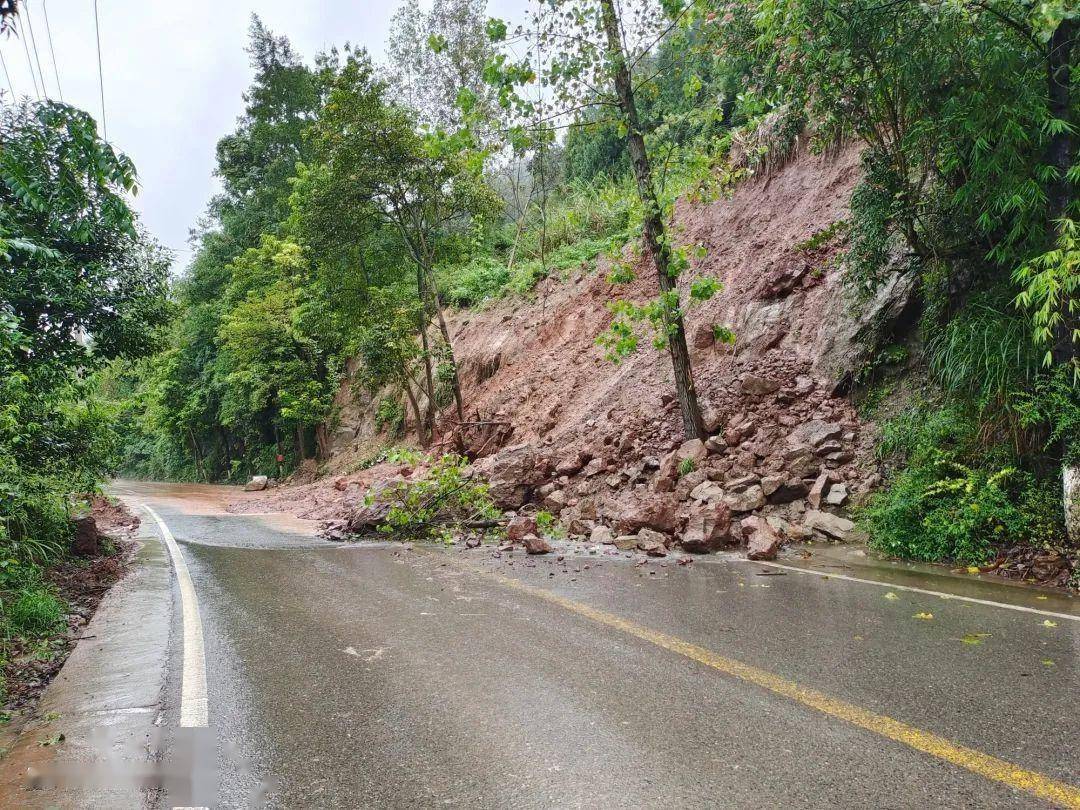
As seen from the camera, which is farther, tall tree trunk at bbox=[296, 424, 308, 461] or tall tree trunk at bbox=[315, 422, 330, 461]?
tall tree trunk at bbox=[296, 424, 308, 461]

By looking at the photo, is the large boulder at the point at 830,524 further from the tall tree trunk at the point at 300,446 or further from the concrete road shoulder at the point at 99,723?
the tall tree trunk at the point at 300,446

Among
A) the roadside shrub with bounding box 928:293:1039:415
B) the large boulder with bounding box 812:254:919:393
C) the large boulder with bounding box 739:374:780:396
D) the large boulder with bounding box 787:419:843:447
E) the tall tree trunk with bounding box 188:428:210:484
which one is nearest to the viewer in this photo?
the roadside shrub with bounding box 928:293:1039:415

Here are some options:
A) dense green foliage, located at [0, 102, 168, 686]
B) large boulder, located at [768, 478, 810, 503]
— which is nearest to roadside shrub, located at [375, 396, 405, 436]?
dense green foliage, located at [0, 102, 168, 686]

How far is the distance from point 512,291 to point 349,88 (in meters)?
7.93

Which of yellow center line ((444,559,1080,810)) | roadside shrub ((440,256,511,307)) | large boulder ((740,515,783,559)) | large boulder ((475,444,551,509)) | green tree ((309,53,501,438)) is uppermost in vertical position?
green tree ((309,53,501,438))

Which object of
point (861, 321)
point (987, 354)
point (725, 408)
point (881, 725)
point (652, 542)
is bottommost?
point (881, 725)

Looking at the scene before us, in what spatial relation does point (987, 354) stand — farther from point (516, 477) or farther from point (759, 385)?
point (516, 477)

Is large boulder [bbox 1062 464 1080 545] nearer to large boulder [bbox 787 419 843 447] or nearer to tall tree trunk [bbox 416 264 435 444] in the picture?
large boulder [bbox 787 419 843 447]

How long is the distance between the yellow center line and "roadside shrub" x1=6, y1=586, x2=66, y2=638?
4954 millimetres

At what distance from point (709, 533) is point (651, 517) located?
3.16 feet

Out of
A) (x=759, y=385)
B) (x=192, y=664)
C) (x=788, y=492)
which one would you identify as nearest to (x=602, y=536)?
(x=788, y=492)

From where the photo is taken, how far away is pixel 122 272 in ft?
34.1

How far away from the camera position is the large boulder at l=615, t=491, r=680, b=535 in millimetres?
8406

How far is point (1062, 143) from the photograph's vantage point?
6.35m
